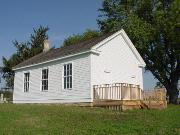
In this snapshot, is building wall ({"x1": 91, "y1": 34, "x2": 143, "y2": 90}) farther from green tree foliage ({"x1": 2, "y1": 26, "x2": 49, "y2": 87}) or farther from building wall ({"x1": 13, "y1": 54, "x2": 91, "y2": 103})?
green tree foliage ({"x1": 2, "y1": 26, "x2": 49, "y2": 87})

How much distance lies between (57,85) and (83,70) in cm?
355

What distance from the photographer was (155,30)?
127 ft

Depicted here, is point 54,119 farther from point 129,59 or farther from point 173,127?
point 129,59

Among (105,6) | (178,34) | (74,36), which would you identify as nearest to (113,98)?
(178,34)

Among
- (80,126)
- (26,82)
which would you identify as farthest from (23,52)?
(80,126)

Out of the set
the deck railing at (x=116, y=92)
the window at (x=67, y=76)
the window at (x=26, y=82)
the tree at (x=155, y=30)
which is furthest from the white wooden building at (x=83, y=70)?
the tree at (x=155, y=30)

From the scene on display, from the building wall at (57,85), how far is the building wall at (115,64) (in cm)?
Answer: 82

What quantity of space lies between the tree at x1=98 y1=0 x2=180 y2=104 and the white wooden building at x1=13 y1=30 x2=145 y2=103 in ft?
38.4

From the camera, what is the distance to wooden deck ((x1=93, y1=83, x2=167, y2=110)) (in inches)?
786

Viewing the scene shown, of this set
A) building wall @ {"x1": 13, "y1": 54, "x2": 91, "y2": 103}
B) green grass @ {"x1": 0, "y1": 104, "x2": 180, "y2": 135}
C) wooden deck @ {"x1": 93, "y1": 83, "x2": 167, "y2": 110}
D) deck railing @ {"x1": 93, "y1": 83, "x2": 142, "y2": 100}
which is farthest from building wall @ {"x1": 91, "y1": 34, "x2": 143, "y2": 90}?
green grass @ {"x1": 0, "y1": 104, "x2": 180, "y2": 135}

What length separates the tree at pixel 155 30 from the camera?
37875mm

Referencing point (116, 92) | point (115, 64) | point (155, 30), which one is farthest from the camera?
point (155, 30)

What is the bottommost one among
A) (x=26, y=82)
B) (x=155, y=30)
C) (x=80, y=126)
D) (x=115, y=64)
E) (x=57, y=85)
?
(x=80, y=126)

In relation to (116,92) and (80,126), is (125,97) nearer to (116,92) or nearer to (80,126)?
(116,92)
